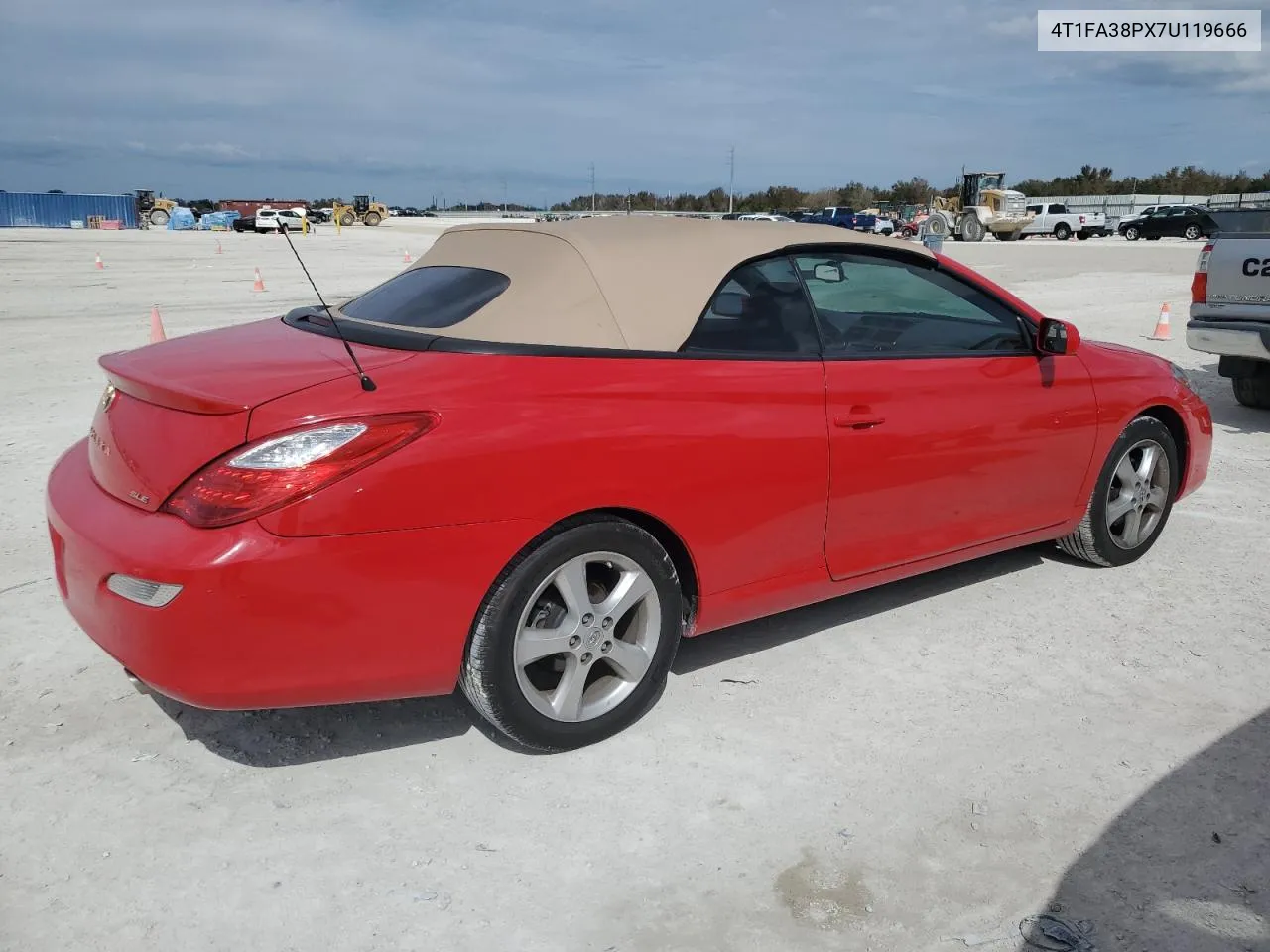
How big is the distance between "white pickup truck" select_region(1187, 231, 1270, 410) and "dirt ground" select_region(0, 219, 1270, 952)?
369 cm

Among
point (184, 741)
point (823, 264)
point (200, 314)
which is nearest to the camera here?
point (184, 741)

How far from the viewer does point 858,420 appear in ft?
11.7

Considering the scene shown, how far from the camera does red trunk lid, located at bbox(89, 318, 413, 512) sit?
2.69 m

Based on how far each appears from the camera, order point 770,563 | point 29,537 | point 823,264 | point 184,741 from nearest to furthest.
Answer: point 184,741 → point 770,563 → point 823,264 → point 29,537

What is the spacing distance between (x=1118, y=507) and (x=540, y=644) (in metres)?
3.03

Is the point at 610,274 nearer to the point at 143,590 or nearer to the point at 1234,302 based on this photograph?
the point at 143,590

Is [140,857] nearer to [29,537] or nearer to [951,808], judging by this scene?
[951,808]

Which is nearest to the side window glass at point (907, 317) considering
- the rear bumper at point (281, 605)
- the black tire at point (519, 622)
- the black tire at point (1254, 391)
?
the black tire at point (519, 622)

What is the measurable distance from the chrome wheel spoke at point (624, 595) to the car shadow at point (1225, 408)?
644 centimetres

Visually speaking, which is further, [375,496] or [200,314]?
[200,314]

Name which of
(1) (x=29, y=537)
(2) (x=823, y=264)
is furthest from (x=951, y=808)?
(1) (x=29, y=537)

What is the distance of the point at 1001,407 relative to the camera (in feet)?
13.2

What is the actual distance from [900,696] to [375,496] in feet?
6.51

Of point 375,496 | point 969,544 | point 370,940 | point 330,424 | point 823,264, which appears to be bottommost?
point 370,940
